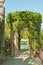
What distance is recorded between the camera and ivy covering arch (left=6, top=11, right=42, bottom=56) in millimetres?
18297

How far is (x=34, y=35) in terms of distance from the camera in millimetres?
18719

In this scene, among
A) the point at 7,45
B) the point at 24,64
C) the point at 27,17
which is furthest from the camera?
the point at 7,45

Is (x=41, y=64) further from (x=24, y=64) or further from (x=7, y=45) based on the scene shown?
(x=7, y=45)

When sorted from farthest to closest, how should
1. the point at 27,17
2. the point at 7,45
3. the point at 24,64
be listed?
the point at 7,45 < the point at 27,17 < the point at 24,64

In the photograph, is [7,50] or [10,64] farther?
[7,50]

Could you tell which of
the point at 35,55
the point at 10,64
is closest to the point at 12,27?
the point at 35,55

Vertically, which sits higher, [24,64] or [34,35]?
[34,35]

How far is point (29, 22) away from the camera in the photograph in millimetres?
18422

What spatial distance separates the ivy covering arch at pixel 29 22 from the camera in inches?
720

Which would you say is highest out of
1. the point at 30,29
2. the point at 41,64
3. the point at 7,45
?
the point at 30,29

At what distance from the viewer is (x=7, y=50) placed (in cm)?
2148

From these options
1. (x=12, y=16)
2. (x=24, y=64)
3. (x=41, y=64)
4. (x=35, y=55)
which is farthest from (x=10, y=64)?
(x=12, y=16)

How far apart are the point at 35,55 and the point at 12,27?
369 centimetres

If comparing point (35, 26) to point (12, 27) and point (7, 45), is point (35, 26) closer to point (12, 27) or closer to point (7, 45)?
point (12, 27)
